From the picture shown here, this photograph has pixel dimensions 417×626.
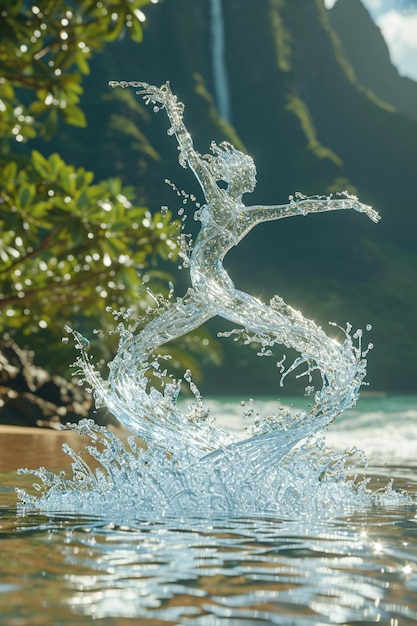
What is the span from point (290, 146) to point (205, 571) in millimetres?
111825

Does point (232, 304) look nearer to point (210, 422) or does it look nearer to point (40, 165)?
point (210, 422)

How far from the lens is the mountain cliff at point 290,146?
323 ft

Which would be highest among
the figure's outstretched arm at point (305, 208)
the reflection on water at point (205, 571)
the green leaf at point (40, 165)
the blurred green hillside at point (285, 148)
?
the blurred green hillside at point (285, 148)

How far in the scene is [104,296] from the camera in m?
13.5

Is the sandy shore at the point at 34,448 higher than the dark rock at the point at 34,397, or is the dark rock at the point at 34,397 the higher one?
the dark rock at the point at 34,397

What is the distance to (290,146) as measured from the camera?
113562mm

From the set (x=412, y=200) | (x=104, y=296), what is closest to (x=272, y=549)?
(x=104, y=296)

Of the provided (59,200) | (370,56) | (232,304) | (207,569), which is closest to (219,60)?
(370,56)

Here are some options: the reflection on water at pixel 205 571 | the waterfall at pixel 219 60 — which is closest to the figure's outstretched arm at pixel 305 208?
the reflection on water at pixel 205 571

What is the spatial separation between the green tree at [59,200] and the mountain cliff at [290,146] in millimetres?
72547

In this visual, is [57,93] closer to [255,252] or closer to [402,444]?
[402,444]

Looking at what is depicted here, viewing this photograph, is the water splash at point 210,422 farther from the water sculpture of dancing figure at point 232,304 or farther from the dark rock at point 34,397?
the dark rock at point 34,397

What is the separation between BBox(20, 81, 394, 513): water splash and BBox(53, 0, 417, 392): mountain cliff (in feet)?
259

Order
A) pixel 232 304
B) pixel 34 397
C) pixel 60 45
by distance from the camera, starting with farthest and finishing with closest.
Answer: pixel 34 397 → pixel 60 45 → pixel 232 304
